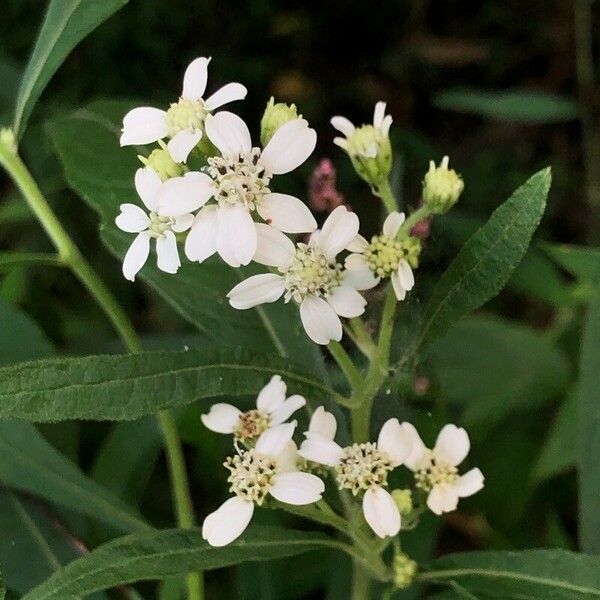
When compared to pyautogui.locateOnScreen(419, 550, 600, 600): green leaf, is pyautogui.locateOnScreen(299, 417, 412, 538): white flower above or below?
above

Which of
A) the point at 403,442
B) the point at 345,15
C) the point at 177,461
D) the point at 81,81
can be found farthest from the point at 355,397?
the point at 345,15

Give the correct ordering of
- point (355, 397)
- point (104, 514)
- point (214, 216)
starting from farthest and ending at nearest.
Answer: point (104, 514) < point (355, 397) < point (214, 216)

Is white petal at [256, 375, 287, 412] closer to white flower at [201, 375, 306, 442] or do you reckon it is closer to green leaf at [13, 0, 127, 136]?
white flower at [201, 375, 306, 442]

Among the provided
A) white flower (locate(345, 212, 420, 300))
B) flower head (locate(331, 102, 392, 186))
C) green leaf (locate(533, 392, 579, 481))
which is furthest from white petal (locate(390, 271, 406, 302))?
green leaf (locate(533, 392, 579, 481))

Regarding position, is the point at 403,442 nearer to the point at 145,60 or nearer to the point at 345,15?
the point at 145,60

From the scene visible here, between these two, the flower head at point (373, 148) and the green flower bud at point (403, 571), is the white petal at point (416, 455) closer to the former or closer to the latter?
the green flower bud at point (403, 571)

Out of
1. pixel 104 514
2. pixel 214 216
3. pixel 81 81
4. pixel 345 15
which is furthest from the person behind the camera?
pixel 345 15
